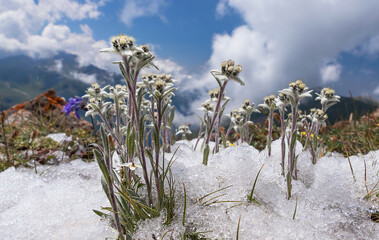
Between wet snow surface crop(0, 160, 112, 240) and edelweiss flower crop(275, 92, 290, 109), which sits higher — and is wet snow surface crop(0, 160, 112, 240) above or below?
below

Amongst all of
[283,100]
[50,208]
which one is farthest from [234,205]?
[50,208]

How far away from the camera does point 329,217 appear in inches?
63.4

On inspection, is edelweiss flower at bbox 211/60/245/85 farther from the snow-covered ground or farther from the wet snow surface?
the wet snow surface

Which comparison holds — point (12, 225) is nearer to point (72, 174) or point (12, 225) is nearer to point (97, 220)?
point (97, 220)

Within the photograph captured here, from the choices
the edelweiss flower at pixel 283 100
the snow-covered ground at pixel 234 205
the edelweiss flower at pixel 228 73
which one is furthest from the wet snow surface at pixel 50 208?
the edelweiss flower at pixel 283 100

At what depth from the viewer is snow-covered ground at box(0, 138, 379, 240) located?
1.49 metres

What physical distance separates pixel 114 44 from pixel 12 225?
5.15 feet

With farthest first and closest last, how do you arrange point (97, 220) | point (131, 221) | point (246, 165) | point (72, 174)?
point (72, 174), point (246, 165), point (97, 220), point (131, 221)

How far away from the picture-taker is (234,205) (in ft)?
5.37

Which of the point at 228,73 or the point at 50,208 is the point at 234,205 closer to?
the point at 228,73

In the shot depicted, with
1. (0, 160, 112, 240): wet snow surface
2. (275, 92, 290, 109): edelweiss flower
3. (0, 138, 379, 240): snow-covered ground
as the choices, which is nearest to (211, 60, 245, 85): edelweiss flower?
(275, 92, 290, 109): edelweiss flower

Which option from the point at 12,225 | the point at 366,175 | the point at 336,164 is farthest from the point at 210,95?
the point at 12,225

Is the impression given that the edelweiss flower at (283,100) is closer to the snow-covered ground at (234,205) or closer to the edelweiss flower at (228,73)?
the edelweiss flower at (228,73)

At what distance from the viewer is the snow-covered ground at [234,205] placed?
4.89 feet
